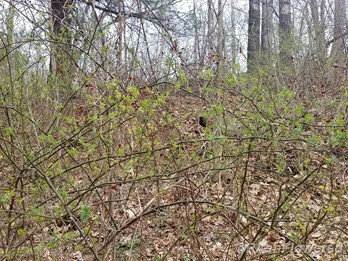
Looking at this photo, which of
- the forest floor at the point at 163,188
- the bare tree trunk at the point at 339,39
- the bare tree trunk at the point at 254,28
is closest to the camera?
the forest floor at the point at 163,188

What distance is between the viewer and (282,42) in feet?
22.2

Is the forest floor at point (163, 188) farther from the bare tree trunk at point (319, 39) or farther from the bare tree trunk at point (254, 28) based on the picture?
the bare tree trunk at point (254, 28)

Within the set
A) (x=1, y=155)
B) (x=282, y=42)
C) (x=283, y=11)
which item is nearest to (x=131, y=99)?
(x=1, y=155)

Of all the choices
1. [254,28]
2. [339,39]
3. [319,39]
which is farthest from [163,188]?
[254,28]

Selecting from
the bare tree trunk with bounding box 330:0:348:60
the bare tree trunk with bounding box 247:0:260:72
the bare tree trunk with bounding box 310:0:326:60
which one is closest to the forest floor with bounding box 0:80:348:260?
the bare tree trunk with bounding box 310:0:326:60

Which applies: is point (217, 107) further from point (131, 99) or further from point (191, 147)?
point (191, 147)

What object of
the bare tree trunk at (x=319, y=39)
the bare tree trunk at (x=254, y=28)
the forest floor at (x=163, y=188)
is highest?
the bare tree trunk at (x=254, y=28)

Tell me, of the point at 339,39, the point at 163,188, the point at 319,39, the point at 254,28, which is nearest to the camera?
the point at 163,188

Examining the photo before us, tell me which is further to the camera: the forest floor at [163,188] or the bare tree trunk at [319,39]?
the bare tree trunk at [319,39]

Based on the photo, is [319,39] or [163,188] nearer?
[163,188]

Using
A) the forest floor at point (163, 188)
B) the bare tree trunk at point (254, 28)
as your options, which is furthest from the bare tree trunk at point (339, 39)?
the forest floor at point (163, 188)

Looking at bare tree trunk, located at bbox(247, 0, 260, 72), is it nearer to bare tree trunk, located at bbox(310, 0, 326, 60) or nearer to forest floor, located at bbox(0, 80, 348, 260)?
bare tree trunk, located at bbox(310, 0, 326, 60)

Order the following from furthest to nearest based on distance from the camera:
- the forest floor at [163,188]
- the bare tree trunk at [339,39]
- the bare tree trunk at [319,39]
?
the bare tree trunk at [339,39] < the bare tree trunk at [319,39] < the forest floor at [163,188]

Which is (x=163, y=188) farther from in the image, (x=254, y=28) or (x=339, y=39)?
(x=254, y=28)
